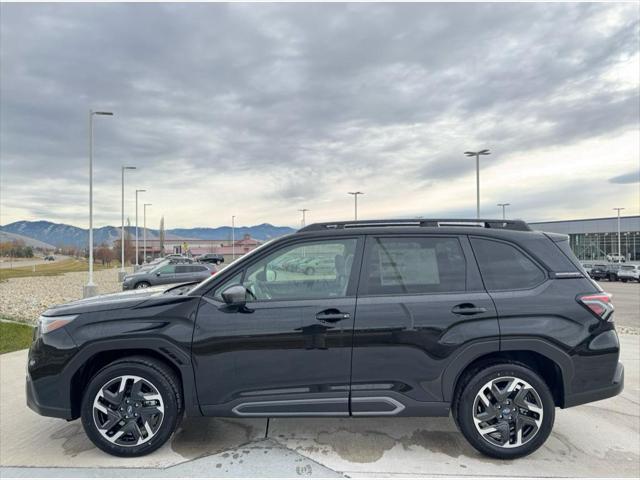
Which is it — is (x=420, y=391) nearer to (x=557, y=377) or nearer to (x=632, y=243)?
(x=557, y=377)

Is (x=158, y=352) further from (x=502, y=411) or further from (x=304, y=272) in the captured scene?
(x=502, y=411)

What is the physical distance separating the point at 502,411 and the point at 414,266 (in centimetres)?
131

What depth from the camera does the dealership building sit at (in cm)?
6488

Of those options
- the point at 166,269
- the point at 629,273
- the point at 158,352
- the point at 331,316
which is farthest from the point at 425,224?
the point at 629,273

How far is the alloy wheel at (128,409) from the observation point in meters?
3.28

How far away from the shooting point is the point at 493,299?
3316 millimetres

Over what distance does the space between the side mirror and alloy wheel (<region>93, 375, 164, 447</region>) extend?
903 millimetres

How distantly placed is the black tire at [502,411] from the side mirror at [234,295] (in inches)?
75.0

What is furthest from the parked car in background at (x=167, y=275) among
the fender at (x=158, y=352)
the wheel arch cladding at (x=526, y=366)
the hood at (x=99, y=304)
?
the wheel arch cladding at (x=526, y=366)

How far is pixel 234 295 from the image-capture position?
3.23 metres

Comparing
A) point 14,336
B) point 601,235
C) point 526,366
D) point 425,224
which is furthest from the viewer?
point 601,235

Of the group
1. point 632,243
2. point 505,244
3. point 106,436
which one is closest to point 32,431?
A: point 106,436

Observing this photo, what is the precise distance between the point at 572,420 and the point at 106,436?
13.8ft

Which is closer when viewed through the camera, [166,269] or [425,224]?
[425,224]
